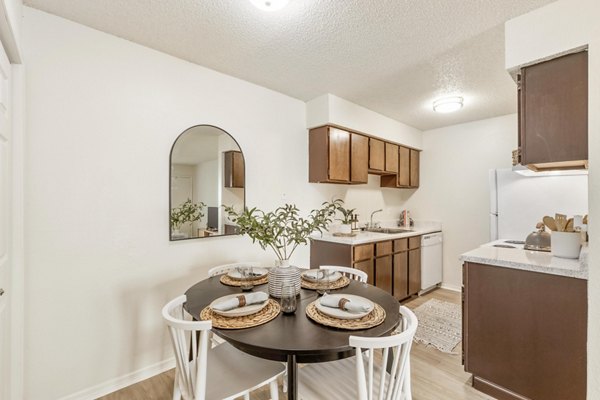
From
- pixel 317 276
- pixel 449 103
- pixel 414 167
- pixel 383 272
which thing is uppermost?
pixel 449 103

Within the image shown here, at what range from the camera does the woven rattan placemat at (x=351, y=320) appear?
119 centimetres

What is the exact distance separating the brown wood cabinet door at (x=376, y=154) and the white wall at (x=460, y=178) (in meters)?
1.17

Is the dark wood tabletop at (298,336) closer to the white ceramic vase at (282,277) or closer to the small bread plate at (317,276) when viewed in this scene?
Result: the white ceramic vase at (282,277)

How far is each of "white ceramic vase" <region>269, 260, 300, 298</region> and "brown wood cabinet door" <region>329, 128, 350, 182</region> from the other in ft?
5.53

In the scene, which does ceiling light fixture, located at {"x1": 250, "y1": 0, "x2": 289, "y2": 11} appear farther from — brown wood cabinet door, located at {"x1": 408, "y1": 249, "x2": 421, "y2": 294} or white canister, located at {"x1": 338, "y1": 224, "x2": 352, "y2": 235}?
brown wood cabinet door, located at {"x1": 408, "y1": 249, "x2": 421, "y2": 294}

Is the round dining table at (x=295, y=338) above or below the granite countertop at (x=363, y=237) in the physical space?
below

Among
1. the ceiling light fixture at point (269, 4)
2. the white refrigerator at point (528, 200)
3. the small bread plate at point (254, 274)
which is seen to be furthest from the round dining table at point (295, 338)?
the white refrigerator at point (528, 200)

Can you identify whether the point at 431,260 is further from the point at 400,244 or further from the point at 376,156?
the point at 376,156

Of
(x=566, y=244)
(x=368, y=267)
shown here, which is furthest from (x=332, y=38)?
(x=368, y=267)

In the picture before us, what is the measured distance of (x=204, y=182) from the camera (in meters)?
2.39

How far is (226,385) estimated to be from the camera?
4.18 feet

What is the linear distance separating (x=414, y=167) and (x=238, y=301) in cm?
390

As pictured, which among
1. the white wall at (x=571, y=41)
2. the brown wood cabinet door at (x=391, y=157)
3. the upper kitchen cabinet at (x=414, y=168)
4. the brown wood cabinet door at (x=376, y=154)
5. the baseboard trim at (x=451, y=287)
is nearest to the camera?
the white wall at (x=571, y=41)

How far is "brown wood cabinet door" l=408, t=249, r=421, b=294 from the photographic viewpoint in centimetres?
363
